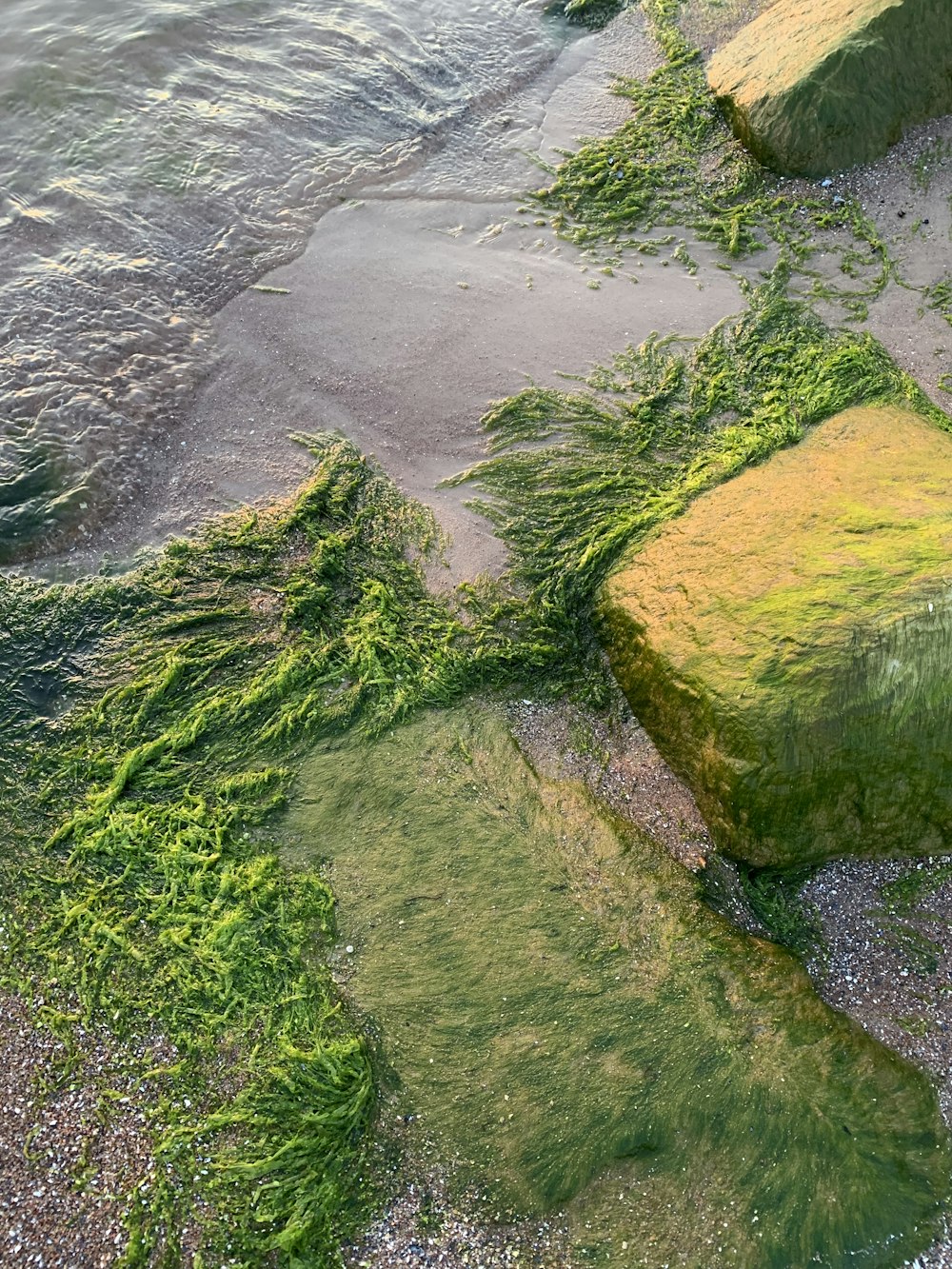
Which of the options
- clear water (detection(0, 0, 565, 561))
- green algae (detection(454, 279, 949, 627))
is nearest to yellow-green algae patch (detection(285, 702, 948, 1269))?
green algae (detection(454, 279, 949, 627))

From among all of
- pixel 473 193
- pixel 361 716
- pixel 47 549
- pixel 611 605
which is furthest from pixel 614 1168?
pixel 473 193

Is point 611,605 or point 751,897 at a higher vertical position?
point 611,605

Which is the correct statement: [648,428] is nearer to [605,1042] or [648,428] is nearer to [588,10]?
[605,1042]

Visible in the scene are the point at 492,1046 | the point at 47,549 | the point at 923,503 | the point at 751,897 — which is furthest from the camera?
the point at 47,549

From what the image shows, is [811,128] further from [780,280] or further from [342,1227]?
[342,1227]

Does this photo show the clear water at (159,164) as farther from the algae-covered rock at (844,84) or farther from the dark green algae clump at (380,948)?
the algae-covered rock at (844,84)

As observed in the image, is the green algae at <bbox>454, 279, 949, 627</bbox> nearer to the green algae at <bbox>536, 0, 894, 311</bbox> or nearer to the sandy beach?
the sandy beach
